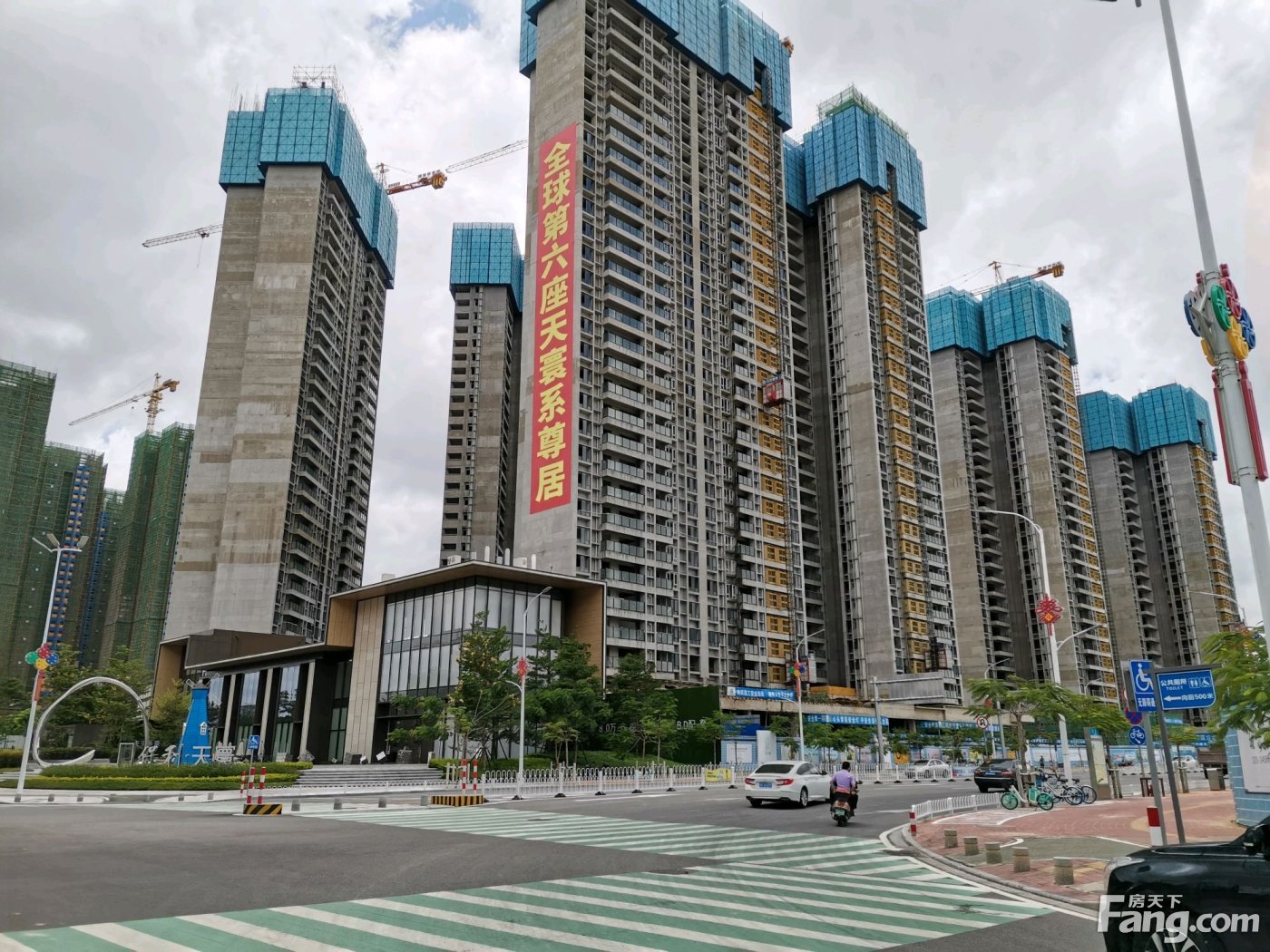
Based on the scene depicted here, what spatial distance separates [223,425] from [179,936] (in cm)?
10458

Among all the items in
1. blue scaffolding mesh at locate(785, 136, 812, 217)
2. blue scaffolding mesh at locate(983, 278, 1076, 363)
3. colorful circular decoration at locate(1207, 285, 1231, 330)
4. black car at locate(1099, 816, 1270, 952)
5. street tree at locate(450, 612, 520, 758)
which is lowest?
black car at locate(1099, 816, 1270, 952)

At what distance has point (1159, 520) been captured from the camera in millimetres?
169000

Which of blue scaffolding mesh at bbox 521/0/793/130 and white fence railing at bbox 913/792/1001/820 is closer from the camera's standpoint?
white fence railing at bbox 913/792/1001/820

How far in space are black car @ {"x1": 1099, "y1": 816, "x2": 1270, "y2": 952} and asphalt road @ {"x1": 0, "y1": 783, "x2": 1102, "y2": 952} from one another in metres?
3.00

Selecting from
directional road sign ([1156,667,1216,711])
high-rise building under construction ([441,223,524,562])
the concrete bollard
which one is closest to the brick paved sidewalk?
the concrete bollard

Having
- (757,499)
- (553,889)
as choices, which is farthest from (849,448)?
(553,889)

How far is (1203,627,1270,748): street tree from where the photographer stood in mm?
13648

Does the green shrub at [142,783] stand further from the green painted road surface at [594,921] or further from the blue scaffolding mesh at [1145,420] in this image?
the blue scaffolding mesh at [1145,420]

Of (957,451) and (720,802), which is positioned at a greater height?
(957,451)

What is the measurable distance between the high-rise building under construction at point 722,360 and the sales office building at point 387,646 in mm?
7779

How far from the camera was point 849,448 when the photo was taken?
110125mm

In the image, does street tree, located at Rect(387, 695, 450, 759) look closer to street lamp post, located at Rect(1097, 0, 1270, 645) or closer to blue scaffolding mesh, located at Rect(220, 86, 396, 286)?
street lamp post, located at Rect(1097, 0, 1270, 645)

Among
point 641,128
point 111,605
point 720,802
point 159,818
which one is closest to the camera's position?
point 159,818

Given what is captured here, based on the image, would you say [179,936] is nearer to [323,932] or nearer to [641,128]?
[323,932]
